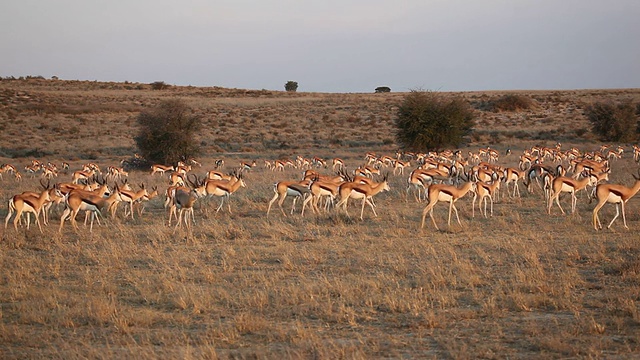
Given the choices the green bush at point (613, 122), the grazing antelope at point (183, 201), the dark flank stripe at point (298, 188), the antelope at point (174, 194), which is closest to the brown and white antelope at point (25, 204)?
the antelope at point (174, 194)

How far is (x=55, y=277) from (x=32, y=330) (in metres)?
2.92

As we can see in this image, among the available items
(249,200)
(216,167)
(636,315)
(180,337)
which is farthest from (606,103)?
(180,337)

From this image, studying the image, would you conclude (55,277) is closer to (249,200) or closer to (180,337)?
(180,337)

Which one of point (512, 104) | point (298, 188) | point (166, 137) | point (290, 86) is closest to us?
point (298, 188)

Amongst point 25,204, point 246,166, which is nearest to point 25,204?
point 25,204

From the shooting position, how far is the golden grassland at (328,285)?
6.52 metres

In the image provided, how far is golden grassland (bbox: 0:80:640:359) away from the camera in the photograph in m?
6.52

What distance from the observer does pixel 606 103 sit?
39.4 metres

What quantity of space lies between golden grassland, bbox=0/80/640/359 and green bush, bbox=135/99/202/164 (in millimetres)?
10982

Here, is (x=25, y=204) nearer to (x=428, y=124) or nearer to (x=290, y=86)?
(x=428, y=124)

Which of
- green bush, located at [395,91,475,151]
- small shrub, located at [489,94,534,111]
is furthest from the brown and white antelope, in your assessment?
small shrub, located at [489,94,534,111]

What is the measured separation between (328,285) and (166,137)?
2380cm

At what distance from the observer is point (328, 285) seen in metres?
8.68

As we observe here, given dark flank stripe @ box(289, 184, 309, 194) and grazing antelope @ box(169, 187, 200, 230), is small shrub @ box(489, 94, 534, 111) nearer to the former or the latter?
dark flank stripe @ box(289, 184, 309, 194)
